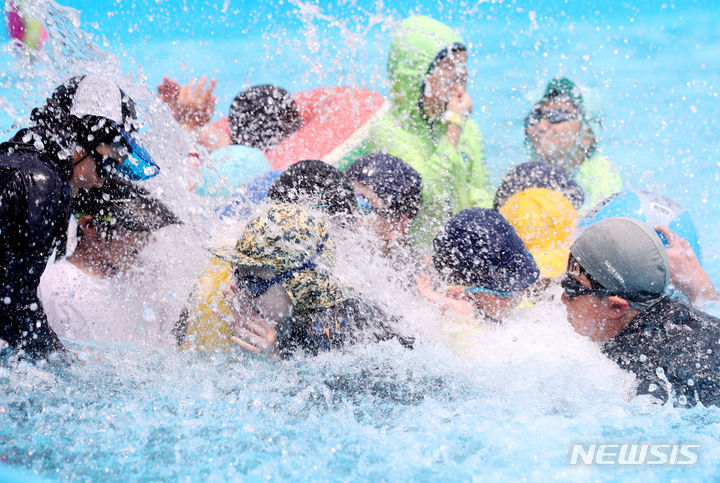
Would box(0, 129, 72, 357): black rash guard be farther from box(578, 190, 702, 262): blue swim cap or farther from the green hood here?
box(578, 190, 702, 262): blue swim cap

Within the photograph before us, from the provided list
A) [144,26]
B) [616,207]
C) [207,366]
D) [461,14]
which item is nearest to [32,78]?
[207,366]

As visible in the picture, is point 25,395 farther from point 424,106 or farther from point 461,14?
point 461,14

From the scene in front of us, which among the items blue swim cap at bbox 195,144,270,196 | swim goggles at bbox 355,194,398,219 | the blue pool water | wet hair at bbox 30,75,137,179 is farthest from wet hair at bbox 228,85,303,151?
wet hair at bbox 30,75,137,179

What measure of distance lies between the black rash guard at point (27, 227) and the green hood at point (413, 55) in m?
Answer: 2.17

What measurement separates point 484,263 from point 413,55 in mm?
1605

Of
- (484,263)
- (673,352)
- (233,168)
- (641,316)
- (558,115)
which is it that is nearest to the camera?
(673,352)

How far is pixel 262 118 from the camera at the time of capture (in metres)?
4.32

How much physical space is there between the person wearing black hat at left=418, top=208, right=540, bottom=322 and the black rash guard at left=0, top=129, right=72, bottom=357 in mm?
1447

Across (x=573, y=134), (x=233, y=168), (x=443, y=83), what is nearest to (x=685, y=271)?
(x=573, y=134)

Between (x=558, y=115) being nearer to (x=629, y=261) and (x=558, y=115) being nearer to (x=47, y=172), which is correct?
(x=629, y=261)

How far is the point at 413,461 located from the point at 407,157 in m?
2.32

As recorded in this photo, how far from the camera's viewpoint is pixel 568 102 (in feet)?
14.0

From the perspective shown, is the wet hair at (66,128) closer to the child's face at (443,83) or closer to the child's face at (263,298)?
the child's face at (263,298)
